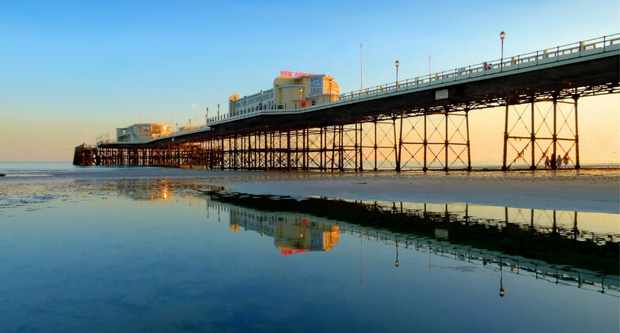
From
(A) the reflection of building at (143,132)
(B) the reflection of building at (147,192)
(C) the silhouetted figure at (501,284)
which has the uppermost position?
(A) the reflection of building at (143,132)

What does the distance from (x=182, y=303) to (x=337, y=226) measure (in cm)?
704

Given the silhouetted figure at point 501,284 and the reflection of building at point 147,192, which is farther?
the reflection of building at point 147,192

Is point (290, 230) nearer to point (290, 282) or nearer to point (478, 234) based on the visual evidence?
point (478, 234)

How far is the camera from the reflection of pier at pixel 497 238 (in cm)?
733

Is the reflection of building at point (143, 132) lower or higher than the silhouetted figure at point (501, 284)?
higher

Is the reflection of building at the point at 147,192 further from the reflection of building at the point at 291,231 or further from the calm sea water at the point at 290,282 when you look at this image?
the calm sea water at the point at 290,282

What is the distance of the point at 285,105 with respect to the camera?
238 ft

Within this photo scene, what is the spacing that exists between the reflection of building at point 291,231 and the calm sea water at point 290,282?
0.19ft

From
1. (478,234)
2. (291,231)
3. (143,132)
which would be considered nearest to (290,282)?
(291,231)

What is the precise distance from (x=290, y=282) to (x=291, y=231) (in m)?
→ 4.88

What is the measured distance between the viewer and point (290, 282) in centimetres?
671

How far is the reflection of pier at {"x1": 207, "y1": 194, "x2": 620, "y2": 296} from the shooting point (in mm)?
7332

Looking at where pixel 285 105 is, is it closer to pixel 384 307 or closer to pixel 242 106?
pixel 242 106

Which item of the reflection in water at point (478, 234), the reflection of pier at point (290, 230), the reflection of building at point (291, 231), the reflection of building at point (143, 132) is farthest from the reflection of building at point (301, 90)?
the reflection of building at point (143, 132)
